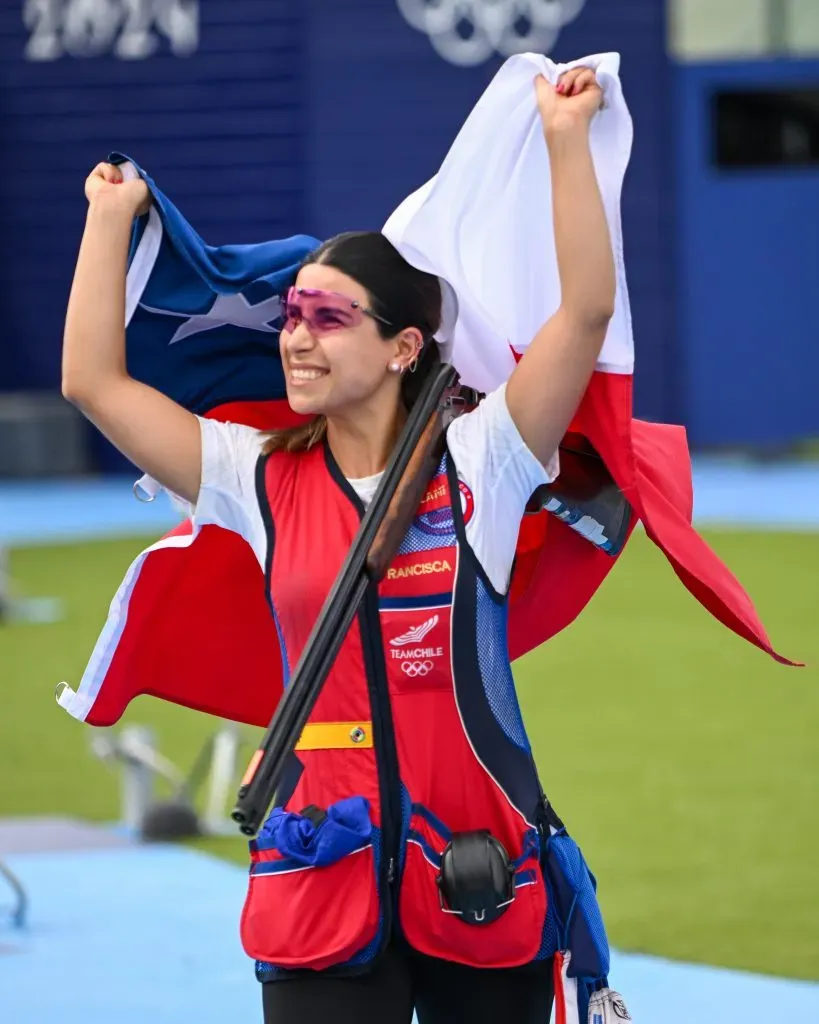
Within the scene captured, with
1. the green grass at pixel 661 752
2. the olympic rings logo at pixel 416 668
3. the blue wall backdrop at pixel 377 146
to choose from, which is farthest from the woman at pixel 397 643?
the blue wall backdrop at pixel 377 146

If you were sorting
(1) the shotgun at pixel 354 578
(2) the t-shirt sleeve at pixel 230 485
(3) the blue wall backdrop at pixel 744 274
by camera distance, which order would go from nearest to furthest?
(1) the shotgun at pixel 354 578 → (2) the t-shirt sleeve at pixel 230 485 → (3) the blue wall backdrop at pixel 744 274

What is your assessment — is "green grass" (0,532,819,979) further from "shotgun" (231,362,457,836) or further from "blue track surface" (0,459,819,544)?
"shotgun" (231,362,457,836)

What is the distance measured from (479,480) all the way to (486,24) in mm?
17041

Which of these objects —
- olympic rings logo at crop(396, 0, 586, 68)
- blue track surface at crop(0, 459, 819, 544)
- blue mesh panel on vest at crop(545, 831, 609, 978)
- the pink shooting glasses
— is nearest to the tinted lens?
the pink shooting glasses

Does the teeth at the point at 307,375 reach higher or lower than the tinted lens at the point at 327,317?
lower

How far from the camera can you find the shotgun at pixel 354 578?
9.70 feet

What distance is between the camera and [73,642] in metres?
11.3

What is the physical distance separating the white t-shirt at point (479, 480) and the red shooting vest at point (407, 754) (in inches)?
1.1

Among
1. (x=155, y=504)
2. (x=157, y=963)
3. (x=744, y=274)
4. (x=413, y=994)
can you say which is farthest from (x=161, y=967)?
(x=744, y=274)

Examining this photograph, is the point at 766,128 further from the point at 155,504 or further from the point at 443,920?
the point at 443,920

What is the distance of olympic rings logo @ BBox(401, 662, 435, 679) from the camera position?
3.22 metres

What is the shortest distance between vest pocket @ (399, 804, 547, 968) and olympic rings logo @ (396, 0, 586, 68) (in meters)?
16.8

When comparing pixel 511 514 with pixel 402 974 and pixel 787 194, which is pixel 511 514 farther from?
pixel 787 194

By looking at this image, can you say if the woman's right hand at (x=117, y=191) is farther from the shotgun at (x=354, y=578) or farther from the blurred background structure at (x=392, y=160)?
the blurred background structure at (x=392, y=160)
